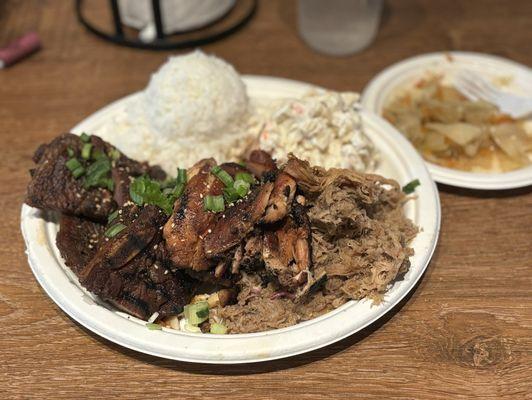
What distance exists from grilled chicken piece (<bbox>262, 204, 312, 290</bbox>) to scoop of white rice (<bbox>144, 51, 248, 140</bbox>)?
106cm

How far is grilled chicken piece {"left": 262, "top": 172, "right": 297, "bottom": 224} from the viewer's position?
2.03 meters

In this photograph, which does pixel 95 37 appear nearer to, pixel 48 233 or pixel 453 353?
pixel 48 233

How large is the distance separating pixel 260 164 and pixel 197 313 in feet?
2.41

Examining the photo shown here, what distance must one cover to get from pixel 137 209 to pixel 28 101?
2050 mm

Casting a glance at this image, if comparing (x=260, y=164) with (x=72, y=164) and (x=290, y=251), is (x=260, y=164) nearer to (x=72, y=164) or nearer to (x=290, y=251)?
(x=290, y=251)

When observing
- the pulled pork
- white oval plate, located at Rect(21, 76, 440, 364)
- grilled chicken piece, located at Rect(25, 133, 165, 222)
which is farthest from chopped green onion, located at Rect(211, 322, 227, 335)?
grilled chicken piece, located at Rect(25, 133, 165, 222)

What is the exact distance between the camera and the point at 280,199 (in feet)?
6.72

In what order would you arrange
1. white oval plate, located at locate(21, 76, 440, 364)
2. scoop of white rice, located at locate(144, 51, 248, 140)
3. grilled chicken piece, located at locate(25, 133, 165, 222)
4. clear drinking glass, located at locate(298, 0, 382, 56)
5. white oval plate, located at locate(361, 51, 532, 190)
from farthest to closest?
clear drinking glass, located at locate(298, 0, 382, 56)
white oval plate, located at locate(361, 51, 532, 190)
scoop of white rice, located at locate(144, 51, 248, 140)
grilled chicken piece, located at locate(25, 133, 165, 222)
white oval plate, located at locate(21, 76, 440, 364)

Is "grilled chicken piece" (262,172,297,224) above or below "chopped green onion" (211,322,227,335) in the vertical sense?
above

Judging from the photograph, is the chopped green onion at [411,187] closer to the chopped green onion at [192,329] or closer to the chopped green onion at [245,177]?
the chopped green onion at [245,177]

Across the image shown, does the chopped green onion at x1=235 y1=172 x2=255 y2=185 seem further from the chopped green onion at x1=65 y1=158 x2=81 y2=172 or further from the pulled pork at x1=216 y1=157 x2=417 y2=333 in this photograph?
the chopped green onion at x1=65 y1=158 x2=81 y2=172

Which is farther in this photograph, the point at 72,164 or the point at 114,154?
the point at 114,154

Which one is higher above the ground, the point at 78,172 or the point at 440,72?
the point at 78,172

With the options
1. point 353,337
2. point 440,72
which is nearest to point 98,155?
point 353,337
